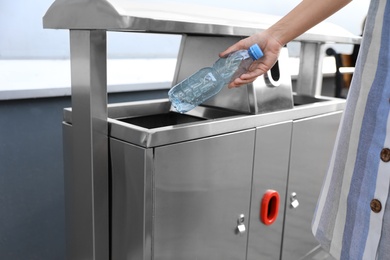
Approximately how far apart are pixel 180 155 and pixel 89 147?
0.23 m

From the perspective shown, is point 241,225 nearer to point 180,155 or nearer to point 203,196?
point 203,196

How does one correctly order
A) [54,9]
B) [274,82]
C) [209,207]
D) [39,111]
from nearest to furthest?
[54,9] → [209,207] → [274,82] → [39,111]

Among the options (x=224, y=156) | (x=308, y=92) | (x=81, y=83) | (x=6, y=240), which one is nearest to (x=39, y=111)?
(x=6, y=240)

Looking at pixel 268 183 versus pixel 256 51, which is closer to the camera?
pixel 256 51

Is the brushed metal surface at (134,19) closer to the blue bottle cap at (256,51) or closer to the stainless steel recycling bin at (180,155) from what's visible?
the stainless steel recycling bin at (180,155)

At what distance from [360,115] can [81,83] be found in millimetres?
656

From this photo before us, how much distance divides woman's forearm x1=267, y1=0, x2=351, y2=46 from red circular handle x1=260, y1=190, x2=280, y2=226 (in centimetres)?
58

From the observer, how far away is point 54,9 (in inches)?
42.2

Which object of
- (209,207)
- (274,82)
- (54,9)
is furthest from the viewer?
(274,82)

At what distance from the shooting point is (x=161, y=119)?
1.50 m

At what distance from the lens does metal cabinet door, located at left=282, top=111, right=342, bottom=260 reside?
1.55m

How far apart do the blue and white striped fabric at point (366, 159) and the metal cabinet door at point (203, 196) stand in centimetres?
36

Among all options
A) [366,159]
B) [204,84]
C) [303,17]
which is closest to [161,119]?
[204,84]

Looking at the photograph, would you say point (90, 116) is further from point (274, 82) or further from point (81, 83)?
point (274, 82)
